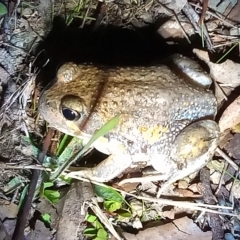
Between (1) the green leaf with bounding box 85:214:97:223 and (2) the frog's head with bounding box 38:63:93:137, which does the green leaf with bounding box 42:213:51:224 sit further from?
(2) the frog's head with bounding box 38:63:93:137

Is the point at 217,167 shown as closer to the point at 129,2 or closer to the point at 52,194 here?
the point at 52,194

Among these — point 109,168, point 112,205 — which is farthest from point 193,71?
point 112,205

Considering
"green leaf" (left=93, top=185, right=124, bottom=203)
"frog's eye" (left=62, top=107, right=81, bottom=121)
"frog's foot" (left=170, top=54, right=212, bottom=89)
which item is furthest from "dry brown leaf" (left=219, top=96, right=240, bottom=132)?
"frog's eye" (left=62, top=107, right=81, bottom=121)

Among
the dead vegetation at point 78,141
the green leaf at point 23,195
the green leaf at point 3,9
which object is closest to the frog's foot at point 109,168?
the dead vegetation at point 78,141

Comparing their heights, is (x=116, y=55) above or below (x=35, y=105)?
above

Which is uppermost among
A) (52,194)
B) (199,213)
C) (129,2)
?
(129,2)

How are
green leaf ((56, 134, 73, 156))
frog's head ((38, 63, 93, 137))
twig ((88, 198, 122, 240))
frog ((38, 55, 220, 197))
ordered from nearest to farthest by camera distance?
frog's head ((38, 63, 93, 137)) → frog ((38, 55, 220, 197)) → twig ((88, 198, 122, 240)) → green leaf ((56, 134, 73, 156))

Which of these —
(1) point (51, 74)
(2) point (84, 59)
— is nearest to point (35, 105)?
(1) point (51, 74)
